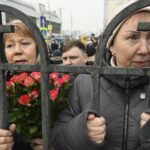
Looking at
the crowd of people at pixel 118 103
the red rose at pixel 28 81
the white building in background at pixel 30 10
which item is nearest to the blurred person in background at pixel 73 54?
the white building in background at pixel 30 10

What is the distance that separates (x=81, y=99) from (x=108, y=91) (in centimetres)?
14

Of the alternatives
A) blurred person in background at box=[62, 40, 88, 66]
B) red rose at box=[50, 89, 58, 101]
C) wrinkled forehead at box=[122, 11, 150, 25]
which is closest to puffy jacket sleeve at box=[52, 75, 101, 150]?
red rose at box=[50, 89, 58, 101]

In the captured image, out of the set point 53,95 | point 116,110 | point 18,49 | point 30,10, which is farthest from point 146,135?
point 30,10

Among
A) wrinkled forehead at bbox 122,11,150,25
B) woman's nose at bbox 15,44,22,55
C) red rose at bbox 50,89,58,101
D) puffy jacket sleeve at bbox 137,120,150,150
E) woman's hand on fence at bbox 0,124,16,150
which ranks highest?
wrinkled forehead at bbox 122,11,150,25

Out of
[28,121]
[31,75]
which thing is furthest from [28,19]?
[28,121]

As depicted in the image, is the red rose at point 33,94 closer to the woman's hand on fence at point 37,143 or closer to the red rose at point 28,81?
the red rose at point 28,81

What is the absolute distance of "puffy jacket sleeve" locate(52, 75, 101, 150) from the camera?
3.54 ft

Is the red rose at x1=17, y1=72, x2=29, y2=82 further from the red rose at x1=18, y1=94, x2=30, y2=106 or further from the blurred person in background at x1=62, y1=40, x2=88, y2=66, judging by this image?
the blurred person in background at x1=62, y1=40, x2=88, y2=66

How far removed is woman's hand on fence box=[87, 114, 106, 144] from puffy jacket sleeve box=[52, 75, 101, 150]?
2 cm

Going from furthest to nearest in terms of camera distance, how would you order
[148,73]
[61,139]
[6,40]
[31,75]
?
[6,40]
[31,75]
[61,139]
[148,73]

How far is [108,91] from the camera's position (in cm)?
141

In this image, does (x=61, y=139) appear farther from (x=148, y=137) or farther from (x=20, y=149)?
(x=148, y=137)

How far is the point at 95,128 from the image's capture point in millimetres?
1038

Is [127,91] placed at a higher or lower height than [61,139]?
higher
